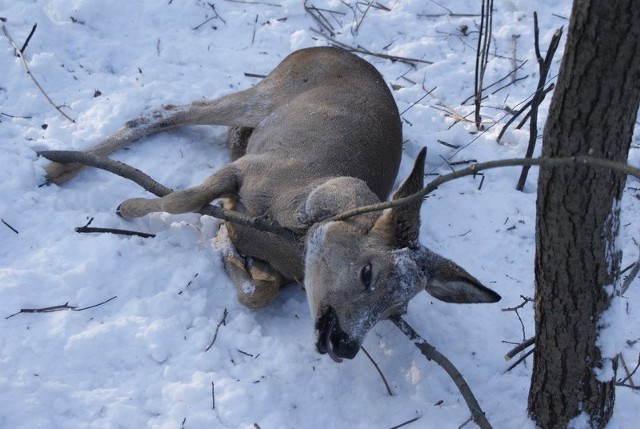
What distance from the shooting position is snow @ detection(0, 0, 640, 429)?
12.0ft

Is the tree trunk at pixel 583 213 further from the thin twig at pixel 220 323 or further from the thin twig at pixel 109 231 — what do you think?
the thin twig at pixel 109 231

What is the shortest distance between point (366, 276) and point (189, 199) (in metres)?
1.31

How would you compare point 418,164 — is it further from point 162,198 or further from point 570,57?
point 162,198

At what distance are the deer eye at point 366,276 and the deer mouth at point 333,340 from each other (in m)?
0.21

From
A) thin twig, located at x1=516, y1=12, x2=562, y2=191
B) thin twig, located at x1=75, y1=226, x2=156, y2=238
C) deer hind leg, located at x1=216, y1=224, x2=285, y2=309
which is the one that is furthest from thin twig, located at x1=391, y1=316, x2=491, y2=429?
thin twig, located at x1=516, y1=12, x2=562, y2=191

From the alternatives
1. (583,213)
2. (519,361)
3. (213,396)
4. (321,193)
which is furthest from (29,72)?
(583,213)

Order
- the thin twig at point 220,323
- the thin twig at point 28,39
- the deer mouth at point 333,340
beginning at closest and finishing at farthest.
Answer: the deer mouth at point 333,340 < the thin twig at point 220,323 < the thin twig at point 28,39

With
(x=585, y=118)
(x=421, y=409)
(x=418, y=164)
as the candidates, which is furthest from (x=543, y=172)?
(x=421, y=409)

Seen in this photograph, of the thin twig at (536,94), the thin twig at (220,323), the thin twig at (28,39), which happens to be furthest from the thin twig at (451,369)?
the thin twig at (28,39)

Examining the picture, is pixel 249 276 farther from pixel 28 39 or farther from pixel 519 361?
pixel 28 39

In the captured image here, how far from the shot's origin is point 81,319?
3902 mm

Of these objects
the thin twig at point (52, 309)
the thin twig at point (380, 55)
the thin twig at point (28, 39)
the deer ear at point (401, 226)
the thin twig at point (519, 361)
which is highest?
the deer ear at point (401, 226)

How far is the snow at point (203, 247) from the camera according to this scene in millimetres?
3656

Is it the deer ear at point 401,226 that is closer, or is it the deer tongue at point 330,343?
the deer tongue at point 330,343
